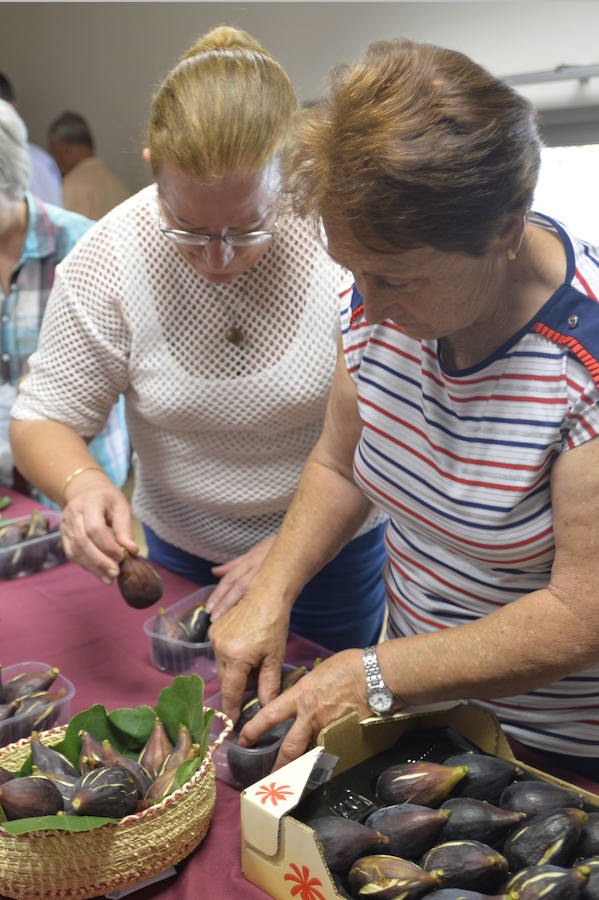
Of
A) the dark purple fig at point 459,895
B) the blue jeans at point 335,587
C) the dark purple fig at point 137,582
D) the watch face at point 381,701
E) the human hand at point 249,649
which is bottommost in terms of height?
the blue jeans at point 335,587

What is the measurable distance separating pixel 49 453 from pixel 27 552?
275mm

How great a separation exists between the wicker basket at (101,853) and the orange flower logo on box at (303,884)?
14 cm

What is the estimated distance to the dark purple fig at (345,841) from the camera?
2.83 ft

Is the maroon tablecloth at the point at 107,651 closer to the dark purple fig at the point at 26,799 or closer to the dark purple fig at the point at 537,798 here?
the dark purple fig at the point at 26,799

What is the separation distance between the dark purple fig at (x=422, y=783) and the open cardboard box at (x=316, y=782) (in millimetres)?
49

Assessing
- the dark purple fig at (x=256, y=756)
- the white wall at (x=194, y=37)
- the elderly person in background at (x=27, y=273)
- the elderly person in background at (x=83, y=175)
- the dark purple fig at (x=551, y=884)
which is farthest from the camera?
the elderly person in background at (x=83, y=175)

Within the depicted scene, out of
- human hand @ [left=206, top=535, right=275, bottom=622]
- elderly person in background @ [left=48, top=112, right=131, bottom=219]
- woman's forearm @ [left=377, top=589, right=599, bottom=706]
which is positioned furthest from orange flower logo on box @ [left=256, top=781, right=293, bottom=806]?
elderly person in background @ [left=48, top=112, right=131, bottom=219]

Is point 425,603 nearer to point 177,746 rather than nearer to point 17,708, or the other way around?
point 177,746

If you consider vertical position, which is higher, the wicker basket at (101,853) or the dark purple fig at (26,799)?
the dark purple fig at (26,799)

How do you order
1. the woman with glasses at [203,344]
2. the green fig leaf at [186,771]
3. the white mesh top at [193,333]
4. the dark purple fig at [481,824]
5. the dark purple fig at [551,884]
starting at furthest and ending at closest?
the white mesh top at [193,333]
the woman with glasses at [203,344]
the green fig leaf at [186,771]
the dark purple fig at [481,824]
the dark purple fig at [551,884]

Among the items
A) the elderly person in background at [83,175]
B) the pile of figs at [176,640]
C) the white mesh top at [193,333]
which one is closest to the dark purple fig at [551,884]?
the pile of figs at [176,640]

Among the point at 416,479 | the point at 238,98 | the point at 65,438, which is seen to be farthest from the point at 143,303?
the point at 416,479

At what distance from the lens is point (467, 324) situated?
1026mm

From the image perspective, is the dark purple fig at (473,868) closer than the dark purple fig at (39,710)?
Yes
